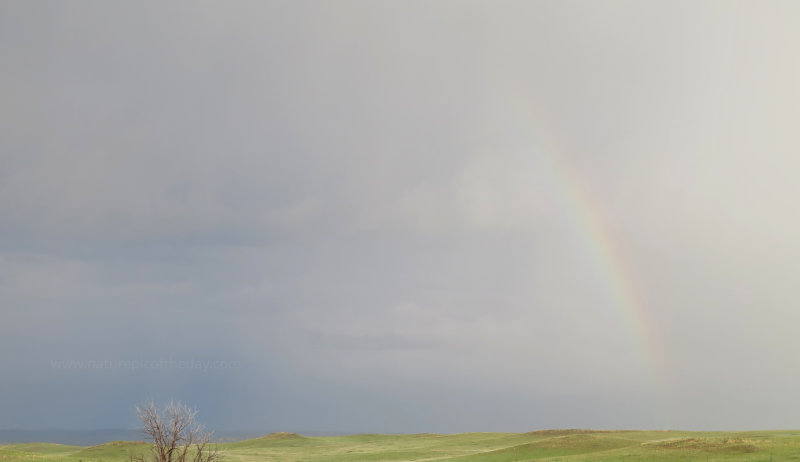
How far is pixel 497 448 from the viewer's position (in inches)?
3268

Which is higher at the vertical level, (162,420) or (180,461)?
(162,420)

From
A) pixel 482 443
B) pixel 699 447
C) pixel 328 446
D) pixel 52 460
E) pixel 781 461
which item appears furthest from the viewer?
pixel 328 446

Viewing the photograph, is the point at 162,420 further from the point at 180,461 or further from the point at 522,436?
the point at 522,436

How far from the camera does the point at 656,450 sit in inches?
2045

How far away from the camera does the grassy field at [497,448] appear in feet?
159

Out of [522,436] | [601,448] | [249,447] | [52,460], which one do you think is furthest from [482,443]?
[52,460]

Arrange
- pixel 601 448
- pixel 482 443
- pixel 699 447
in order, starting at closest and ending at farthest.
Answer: pixel 699 447 → pixel 601 448 → pixel 482 443

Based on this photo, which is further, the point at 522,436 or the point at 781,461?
the point at 522,436

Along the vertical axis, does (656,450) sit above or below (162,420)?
below

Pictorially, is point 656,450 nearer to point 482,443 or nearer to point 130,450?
point 482,443

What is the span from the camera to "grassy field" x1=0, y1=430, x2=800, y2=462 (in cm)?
4856

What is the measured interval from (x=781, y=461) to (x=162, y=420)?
140ft

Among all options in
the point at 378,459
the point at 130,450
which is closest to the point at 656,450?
the point at 378,459

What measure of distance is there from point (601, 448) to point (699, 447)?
15977 mm
